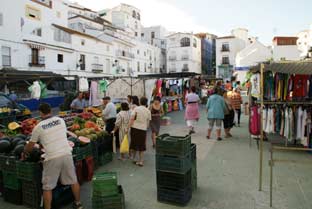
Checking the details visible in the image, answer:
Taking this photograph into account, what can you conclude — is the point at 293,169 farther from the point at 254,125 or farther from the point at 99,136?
the point at 99,136

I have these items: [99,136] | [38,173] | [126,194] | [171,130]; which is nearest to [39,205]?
[38,173]

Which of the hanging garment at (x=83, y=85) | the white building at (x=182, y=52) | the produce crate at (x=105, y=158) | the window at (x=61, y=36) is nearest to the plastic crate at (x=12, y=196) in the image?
the produce crate at (x=105, y=158)

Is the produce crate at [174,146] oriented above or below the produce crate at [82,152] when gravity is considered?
above

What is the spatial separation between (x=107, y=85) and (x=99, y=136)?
7734 millimetres

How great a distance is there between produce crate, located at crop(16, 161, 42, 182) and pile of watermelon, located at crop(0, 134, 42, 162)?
0.41 ft

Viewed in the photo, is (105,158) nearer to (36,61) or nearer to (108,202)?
(108,202)

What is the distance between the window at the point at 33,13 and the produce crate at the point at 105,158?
24077mm

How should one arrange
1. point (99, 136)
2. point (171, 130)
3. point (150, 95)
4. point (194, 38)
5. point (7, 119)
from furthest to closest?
point (194, 38)
point (150, 95)
point (171, 130)
point (7, 119)
point (99, 136)

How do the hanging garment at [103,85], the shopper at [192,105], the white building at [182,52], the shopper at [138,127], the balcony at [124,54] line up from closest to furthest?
the shopper at [138,127]
the shopper at [192,105]
the hanging garment at [103,85]
the balcony at [124,54]
the white building at [182,52]

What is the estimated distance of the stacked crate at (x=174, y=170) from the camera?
14.0 ft

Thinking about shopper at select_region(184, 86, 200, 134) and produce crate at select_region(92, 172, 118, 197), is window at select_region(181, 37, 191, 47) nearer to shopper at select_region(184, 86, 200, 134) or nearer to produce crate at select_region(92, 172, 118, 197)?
shopper at select_region(184, 86, 200, 134)

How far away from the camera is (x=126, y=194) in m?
4.87

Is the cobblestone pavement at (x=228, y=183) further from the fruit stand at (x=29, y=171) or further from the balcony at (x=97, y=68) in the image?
the balcony at (x=97, y=68)

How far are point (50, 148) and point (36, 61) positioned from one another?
24.6m
